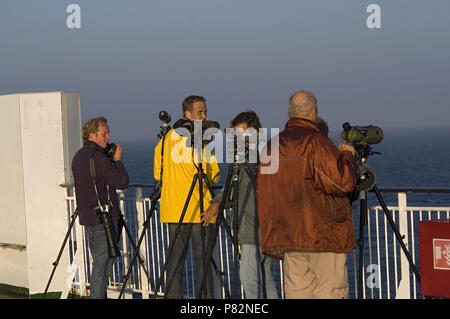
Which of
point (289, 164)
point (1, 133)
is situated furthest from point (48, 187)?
point (289, 164)

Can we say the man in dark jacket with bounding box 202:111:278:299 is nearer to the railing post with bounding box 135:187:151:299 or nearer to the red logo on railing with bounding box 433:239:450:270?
the red logo on railing with bounding box 433:239:450:270

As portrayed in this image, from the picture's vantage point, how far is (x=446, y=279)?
17.3 ft

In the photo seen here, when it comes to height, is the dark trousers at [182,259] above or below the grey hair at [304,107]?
below

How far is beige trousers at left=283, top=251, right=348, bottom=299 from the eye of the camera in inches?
173

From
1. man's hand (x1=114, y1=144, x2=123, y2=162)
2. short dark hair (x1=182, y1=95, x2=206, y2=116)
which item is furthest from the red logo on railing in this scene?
man's hand (x1=114, y1=144, x2=123, y2=162)

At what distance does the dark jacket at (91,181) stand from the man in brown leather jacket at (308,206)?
1.69 meters

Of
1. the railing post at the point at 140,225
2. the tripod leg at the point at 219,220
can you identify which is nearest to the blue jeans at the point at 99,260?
the railing post at the point at 140,225

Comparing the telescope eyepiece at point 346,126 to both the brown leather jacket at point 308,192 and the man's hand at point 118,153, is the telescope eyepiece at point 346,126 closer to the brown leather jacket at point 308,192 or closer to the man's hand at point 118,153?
the brown leather jacket at point 308,192

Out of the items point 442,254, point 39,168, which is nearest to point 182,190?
point 442,254

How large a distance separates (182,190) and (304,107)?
1619 mm

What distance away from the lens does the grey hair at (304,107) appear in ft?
14.3

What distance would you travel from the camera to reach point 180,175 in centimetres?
562
